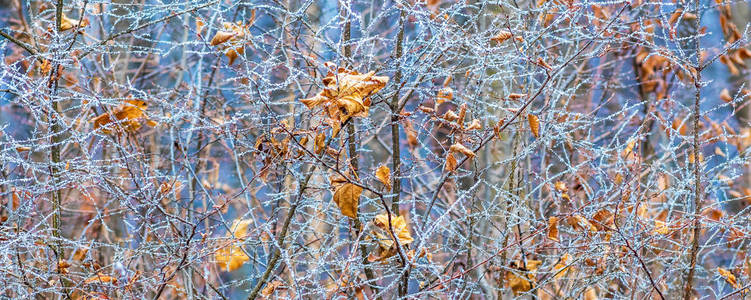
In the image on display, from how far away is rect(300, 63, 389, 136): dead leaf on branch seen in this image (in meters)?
2.11

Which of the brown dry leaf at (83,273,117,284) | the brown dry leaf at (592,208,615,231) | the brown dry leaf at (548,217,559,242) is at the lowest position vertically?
the brown dry leaf at (548,217,559,242)

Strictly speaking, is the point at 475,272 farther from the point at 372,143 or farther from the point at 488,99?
the point at 372,143

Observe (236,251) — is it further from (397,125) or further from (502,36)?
(502,36)

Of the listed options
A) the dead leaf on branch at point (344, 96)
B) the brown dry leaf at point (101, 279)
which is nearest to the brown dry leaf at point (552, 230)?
the dead leaf on branch at point (344, 96)

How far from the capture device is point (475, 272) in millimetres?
3986

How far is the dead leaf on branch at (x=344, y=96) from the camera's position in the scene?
2.11 meters

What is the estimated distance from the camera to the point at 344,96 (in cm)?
212

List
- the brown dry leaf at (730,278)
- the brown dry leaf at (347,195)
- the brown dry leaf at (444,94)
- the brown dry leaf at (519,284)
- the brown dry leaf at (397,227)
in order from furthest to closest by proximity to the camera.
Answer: the brown dry leaf at (519,284)
the brown dry leaf at (730,278)
the brown dry leaf at (444,94)
the brown dry leaf at (397,227)
the brown dry leaf at (347,195)

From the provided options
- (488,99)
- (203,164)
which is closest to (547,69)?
(488,99)

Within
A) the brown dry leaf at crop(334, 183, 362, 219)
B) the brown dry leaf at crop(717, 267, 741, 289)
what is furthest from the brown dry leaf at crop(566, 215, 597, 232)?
the brown dry leaf at crop(334, 183, 362, 219)

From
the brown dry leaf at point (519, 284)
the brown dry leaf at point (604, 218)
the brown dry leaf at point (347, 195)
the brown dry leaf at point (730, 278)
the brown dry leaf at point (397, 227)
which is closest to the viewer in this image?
the brown dry leaf at point (347, 195)

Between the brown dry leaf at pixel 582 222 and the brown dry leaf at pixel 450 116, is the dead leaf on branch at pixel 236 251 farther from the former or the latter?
the brown dry leaf at pixel 582 222

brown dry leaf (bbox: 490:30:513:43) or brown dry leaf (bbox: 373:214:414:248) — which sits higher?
brown dry leaf (bbox: 490:30:513:43)

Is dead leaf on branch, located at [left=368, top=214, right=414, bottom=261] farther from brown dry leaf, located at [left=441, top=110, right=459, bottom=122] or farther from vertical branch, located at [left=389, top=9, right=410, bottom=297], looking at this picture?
brown dry leaf, located at [left=441, top=110, right=459, bottom=122]
